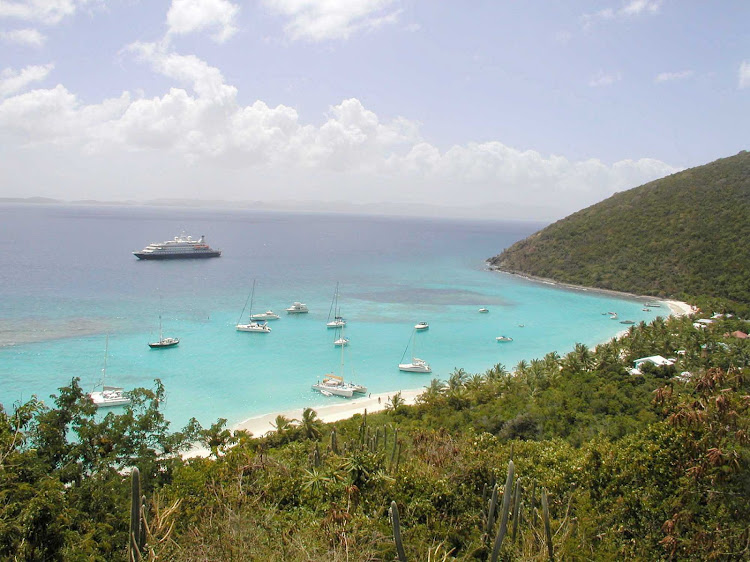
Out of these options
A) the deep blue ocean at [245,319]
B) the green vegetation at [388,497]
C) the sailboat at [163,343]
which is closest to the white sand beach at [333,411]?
the deep blue ocean at [245,319]

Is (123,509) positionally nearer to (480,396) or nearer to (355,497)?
(355,497)

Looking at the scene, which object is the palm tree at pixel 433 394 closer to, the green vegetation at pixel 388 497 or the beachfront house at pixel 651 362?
the green vegetation at pixel 388 497

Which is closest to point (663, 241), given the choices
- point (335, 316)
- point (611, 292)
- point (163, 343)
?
point (611, 292)

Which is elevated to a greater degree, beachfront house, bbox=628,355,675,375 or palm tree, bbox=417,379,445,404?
beachfront house, bbox=628,355,675,375

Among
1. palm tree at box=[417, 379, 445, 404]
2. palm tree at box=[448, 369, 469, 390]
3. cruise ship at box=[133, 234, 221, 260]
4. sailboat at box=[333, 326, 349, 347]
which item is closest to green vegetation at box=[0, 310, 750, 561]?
palm tree at box=[417, 379, 445, 404]

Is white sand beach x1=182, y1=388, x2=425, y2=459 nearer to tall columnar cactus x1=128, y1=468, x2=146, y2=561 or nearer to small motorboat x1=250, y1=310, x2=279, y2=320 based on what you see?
tall columnar cactus x1=128, y1=468, x2=146, y2=561

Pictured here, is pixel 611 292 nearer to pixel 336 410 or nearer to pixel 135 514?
pixel 336 410
